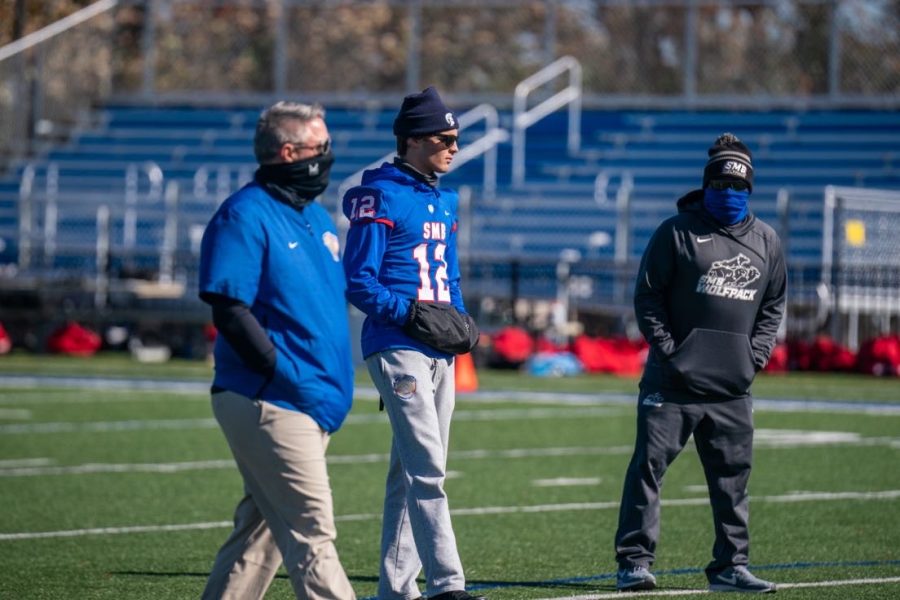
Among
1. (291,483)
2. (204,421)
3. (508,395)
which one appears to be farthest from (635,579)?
(508,395)

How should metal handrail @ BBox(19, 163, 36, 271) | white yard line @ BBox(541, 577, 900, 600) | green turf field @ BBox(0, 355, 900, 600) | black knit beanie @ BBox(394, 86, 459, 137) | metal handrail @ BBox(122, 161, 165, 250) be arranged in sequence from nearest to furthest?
black knit beanie @ BBox(394, 86, 459, 137), white yard line @ BBox(541, 577, 900, 600), green turf field @ BBox(0, 355, 900, 600), metal handrail @ BBox(19, 163, 36, 271), metal handrail @ BBox(122, 161, 165, 250)

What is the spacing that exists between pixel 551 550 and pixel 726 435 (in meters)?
1.51

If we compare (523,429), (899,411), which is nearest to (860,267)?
(899,411)

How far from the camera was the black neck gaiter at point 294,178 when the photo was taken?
18.8 ft

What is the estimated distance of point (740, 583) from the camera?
7.35m

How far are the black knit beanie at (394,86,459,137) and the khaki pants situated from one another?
1.58m

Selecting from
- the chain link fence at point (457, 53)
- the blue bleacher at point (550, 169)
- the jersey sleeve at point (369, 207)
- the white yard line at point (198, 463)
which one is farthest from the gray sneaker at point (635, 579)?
the chain link fence at point (457, 53)

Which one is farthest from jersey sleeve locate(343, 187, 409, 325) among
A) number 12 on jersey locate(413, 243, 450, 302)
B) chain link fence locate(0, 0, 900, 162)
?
chain link fence locate(0, 0, 900, 162)

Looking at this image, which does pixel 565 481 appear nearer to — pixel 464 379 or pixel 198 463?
pixel 198 463

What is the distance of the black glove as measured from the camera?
6645 millimetres

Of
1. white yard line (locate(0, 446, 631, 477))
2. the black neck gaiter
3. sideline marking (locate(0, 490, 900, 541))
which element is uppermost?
the black neck gaiter

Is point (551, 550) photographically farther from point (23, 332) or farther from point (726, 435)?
point (23, 332)

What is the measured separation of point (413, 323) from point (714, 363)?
59.8 inches

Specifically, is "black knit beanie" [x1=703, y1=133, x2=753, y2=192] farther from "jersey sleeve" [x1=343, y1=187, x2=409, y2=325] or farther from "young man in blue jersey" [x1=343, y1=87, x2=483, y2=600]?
"jersey sleeve" [x1=343, y1=187, x2=409, y2=325]
